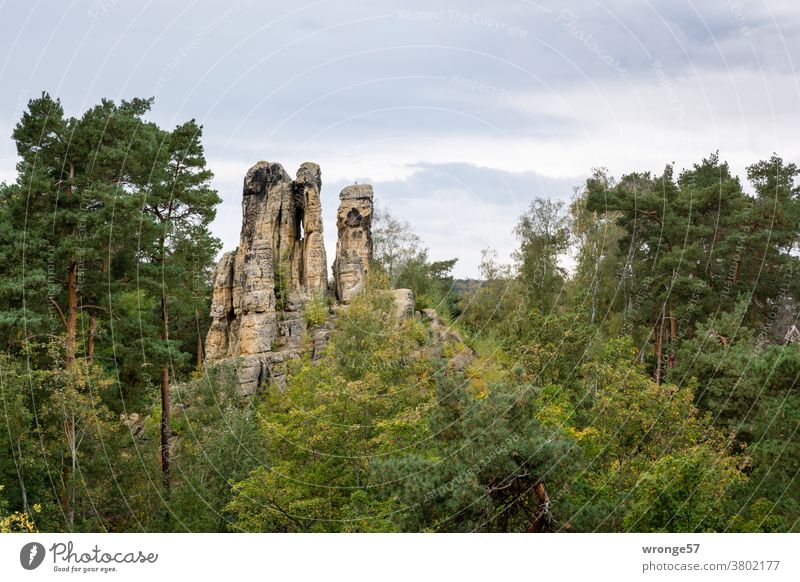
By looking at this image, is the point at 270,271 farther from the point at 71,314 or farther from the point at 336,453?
the point at 336,453

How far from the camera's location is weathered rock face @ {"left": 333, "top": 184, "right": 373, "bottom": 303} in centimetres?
4953

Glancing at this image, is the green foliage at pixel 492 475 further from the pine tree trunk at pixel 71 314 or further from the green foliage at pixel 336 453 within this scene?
the pine tree trunk at pixel 71 314

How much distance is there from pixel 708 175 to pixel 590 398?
75.1 feet

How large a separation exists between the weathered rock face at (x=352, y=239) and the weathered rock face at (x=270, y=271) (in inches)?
37.9

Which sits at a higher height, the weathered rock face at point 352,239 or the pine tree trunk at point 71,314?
the weathered rock face at point 352,239

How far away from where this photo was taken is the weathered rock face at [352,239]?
4953 cm

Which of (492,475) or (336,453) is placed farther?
(336,453)

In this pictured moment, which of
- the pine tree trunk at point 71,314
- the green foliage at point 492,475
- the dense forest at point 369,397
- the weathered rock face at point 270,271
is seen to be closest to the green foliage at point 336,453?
the dense forest at point 369,397

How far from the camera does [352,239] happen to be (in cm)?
5031

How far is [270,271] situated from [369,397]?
21.6 m

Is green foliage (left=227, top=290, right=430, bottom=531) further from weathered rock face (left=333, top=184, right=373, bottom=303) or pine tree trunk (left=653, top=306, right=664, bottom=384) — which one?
weathered rock face (left=333, top=184, right=373, bottom=303)

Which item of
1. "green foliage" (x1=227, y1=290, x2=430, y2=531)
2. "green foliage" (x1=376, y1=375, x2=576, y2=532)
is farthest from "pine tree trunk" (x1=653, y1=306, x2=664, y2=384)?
"green foliage" (x1=376, y1=375, x2=576, y2=532)

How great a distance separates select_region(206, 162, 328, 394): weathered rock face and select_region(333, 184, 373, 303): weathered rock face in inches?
37.9

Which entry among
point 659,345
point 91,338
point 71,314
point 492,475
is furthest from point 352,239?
point 492,475
